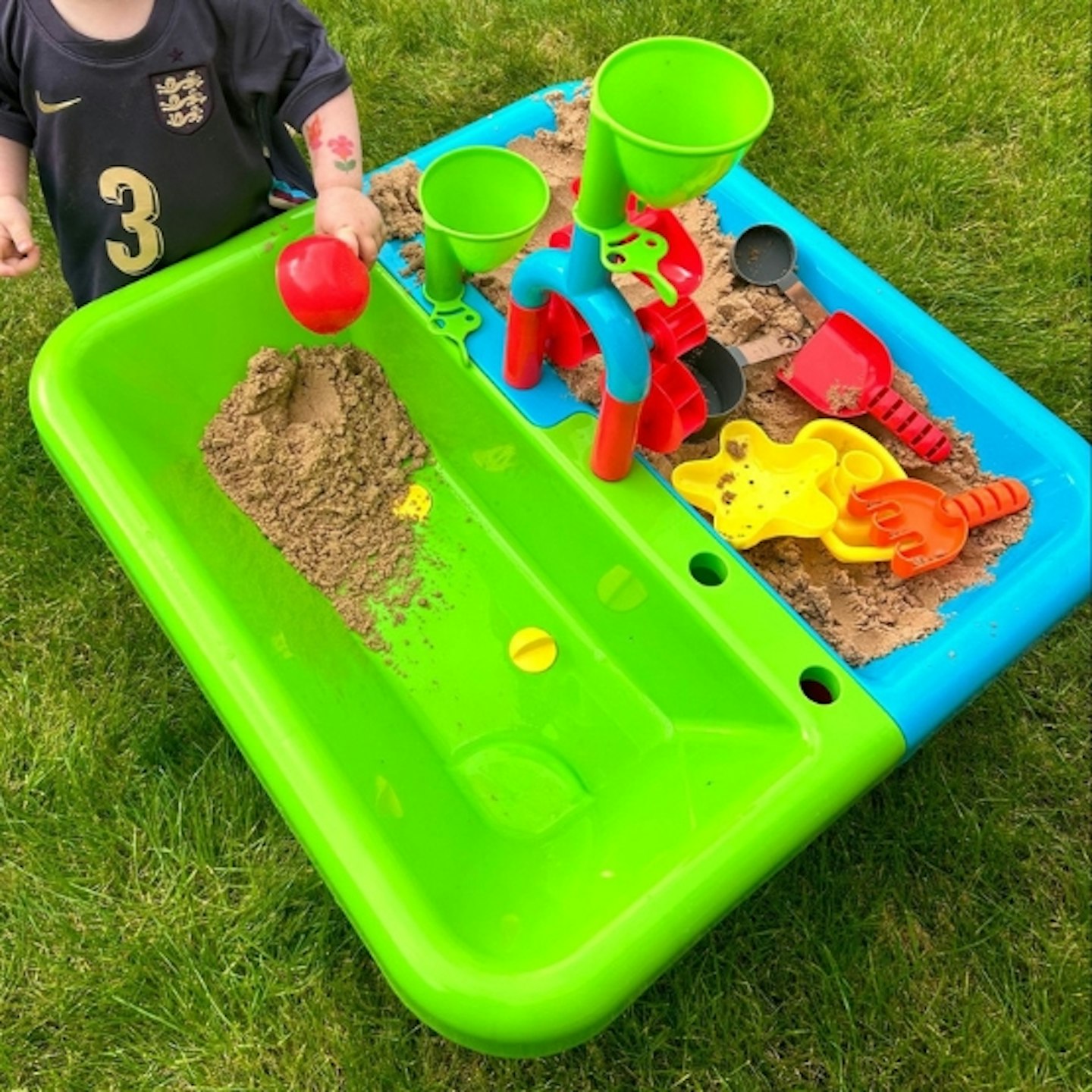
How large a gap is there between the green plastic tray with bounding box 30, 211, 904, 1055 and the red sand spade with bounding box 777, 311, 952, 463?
0.68ft

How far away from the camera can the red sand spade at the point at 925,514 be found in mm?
926

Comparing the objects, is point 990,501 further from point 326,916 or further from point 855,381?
point 326,916

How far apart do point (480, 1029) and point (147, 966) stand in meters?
0.48

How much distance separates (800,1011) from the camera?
103 cm

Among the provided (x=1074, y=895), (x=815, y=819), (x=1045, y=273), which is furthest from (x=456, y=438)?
(x=1045, y=273)

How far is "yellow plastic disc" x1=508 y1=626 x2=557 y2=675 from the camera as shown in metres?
1.00

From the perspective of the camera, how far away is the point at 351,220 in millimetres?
969

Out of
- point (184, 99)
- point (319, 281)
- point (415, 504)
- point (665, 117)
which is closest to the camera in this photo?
point (665, 117)

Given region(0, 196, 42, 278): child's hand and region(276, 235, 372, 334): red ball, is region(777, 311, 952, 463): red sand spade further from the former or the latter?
region(0, 196, 42, 278): child's hand

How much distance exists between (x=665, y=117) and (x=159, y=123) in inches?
19.7

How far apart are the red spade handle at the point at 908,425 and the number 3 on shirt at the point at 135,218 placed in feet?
2.36

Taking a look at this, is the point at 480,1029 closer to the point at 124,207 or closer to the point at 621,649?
the point at 621,649

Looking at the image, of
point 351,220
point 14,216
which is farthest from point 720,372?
point 14,216

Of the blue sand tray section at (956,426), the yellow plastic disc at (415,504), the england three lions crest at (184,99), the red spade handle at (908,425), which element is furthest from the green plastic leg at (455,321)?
the red spade handle at (908,425)
